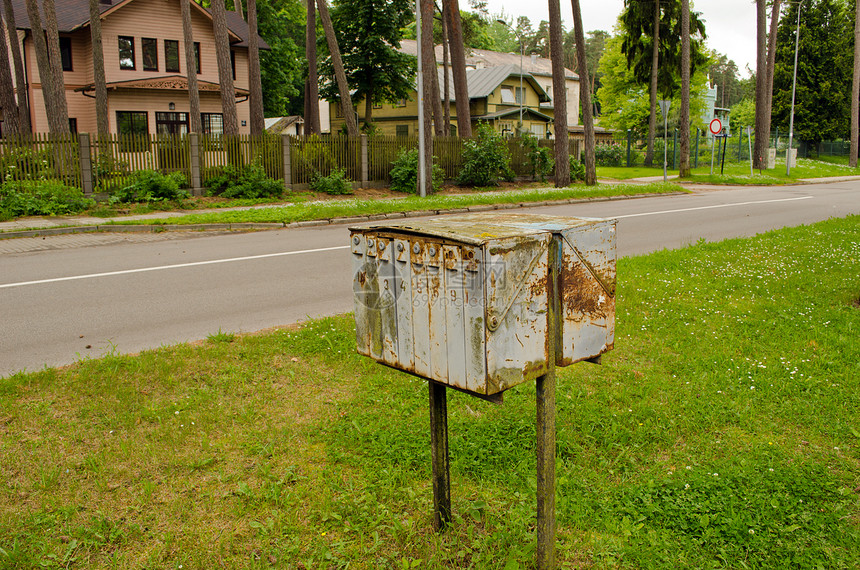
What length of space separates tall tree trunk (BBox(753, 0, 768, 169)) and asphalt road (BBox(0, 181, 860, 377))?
23.4 metres

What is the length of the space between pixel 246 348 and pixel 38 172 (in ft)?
49.2

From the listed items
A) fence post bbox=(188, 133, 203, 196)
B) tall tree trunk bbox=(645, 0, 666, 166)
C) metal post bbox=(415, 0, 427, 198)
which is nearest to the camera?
fence post bbox=(188, 133, 203, 196)

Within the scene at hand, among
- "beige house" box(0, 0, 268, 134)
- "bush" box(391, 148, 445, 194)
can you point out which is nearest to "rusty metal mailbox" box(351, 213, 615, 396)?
"bush" box(391, 148, 445, 194)

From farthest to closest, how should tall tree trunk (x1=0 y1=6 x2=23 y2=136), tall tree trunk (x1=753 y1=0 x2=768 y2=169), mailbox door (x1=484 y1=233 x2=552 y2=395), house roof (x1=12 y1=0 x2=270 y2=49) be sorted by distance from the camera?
tall tree trunk (x1=753 y1=0 x2=768 y2=169), house roof (x1=12 y1=0 x2=270 y2=49), tall tree trunk (x1=0 y1=6 x2=23 y2=136), mailbox door (x1=484 y1=233 x2=552 y2=395)

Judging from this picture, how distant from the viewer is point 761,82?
3716 cm

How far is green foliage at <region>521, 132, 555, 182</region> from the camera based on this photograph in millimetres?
26797

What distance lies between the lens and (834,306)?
6.98 m

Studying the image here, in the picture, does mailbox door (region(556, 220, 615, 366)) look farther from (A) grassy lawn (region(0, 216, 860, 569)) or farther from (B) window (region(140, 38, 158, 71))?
(B) window (region(140, 38, 158, 71))

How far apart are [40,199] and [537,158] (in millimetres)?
17247

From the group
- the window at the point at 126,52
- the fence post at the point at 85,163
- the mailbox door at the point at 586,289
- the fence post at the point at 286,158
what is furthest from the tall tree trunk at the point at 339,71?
the mailbox door at the point at 586,289

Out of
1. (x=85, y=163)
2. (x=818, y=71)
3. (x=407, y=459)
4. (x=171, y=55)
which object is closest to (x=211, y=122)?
(x=171, y=55)

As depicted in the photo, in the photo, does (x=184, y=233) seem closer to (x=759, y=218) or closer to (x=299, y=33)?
(x=759, y=218)

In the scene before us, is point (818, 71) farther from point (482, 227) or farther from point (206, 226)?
point (482, 227)

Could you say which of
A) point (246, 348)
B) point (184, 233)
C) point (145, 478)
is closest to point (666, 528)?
point (145, 478)
